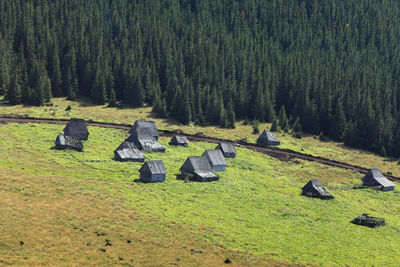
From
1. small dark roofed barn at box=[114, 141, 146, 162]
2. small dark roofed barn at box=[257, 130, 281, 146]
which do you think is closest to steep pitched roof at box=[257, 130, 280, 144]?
small dark roofed barn at box=[257, 130, 281, 146]

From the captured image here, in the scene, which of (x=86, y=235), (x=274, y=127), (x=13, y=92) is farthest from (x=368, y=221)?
(x=13, y=92)

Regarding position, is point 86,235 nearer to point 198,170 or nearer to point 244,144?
point 198,170

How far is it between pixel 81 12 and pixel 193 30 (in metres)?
46.4

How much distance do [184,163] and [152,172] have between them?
987 centimetres

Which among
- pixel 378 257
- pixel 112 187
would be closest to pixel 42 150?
pixel 112 187

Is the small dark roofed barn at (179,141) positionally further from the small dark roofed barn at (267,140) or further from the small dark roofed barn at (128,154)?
the small dark roofed barn at (267,140)

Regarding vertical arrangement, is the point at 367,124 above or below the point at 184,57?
below

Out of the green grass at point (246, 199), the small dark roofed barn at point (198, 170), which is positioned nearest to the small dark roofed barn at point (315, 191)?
the green grass at point (246, 199)

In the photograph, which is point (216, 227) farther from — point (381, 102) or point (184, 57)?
point (184, 57)

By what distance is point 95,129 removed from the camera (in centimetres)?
10950

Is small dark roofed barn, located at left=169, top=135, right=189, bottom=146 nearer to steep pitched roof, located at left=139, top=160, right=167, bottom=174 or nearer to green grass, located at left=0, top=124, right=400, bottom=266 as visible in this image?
green grass, located at left=0, top=124, right=400, bottom=266

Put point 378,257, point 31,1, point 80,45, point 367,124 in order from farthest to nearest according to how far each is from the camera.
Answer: point 31,1 < point 80,45 < point 367,124 < point 378,257

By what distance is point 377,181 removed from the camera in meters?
91.2

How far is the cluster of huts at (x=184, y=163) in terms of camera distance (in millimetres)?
75625
